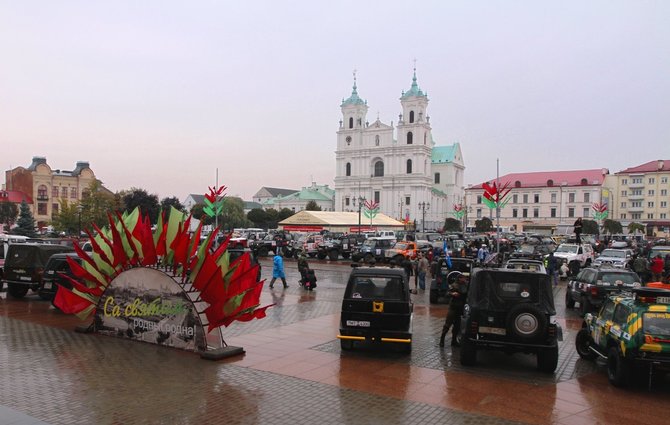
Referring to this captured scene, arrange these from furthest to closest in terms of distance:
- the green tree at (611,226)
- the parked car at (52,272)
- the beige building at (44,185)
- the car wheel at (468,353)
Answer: the green tree at (611,226), the beige building at (44,185), the parked car at (52,272), the car wheel at (468,353)

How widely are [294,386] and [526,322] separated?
409cm

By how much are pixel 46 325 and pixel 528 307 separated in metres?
11.1

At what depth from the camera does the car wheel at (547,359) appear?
360 inches

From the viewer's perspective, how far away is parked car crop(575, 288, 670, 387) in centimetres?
795

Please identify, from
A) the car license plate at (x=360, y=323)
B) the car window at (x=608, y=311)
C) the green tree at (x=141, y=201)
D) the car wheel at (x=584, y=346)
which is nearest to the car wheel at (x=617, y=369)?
the car window at (x=608, y=311)

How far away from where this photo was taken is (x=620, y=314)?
8.88 metres

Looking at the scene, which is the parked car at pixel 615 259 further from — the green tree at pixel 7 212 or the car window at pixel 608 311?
the green tree at pixel 7 212

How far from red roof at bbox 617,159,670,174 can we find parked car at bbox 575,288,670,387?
313 feet

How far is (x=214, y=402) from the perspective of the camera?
770 centimetres


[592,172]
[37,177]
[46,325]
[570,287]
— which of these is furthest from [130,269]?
[592,172]

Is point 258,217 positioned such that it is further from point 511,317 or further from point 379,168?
point 511,317

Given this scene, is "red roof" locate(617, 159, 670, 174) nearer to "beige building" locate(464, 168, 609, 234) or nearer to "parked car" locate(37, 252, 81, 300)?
"beige building" locate(464, 168, 609, 234)

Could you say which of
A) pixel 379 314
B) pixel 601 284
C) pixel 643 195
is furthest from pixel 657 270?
pixel 643 195

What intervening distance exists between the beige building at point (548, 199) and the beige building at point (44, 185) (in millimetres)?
65347
